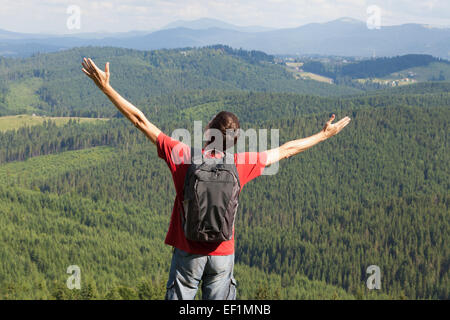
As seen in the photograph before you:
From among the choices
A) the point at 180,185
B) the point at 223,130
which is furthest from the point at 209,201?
the point at 223,130

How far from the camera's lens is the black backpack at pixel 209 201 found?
37.8ft

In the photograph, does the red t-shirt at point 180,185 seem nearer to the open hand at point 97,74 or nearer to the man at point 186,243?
the man at point 186,243

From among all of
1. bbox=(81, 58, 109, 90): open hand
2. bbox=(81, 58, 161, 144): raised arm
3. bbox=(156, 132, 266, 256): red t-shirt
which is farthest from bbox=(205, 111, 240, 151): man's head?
bbox=(81, 58, 109, 90): open hand

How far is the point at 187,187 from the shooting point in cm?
1164

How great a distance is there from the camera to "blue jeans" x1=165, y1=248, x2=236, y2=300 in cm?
1195

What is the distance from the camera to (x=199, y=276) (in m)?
12.1

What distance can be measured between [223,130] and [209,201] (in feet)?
5.26

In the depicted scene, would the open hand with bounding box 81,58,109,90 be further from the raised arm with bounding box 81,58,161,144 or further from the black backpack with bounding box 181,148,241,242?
the black backpack with bounding box 181,148,241,242

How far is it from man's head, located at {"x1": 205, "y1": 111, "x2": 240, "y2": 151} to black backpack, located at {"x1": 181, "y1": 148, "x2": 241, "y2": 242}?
0.57m

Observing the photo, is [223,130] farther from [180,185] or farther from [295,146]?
[295,146]

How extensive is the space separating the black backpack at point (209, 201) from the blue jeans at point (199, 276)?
0.64 m
